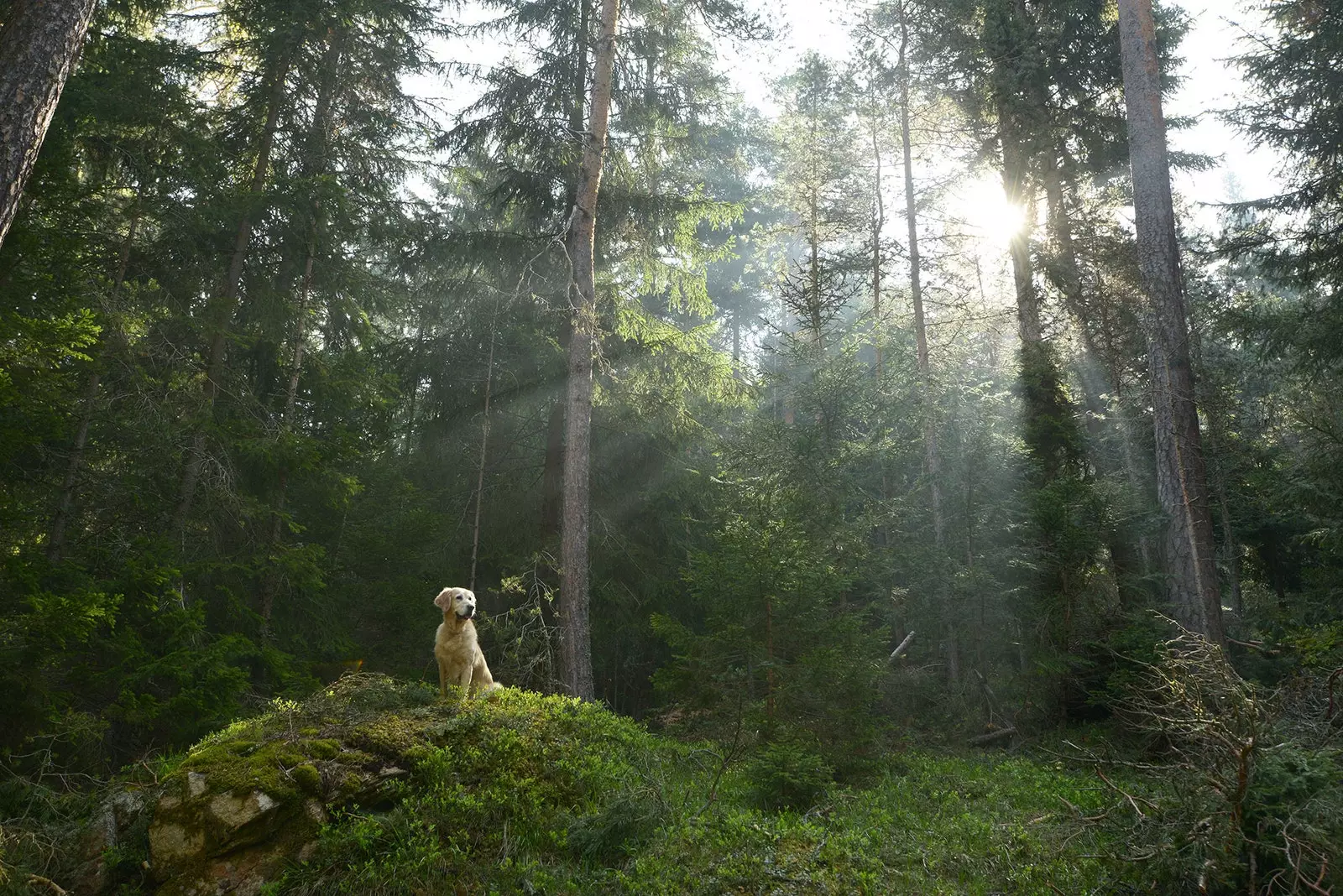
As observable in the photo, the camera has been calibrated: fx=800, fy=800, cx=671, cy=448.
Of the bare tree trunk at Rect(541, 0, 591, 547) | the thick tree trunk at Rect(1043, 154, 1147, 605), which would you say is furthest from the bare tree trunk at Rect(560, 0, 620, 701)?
the thick tree trunk at Rect(1043, 154, 1147, 605)

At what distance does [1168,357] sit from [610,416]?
9.02 meters

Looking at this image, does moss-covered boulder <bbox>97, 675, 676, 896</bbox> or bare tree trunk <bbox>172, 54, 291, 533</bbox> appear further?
bare tree trunk <bbox>172, 54, 291, 533</bbox>

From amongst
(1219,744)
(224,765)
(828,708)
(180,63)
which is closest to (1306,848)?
(1219,744)

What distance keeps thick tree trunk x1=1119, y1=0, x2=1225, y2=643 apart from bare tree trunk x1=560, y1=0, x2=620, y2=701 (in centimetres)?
820

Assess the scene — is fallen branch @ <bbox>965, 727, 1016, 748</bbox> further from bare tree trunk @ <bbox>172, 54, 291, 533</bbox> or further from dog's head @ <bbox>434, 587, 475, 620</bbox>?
bare tree trunk @ <bbox>172, 54, 291, 533</bbox>

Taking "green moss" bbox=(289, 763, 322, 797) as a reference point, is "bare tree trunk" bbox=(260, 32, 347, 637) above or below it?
above

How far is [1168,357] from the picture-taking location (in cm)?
1143

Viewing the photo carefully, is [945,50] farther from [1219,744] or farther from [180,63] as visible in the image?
[1219,744]

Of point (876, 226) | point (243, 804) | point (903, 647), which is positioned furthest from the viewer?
point (876, 226)

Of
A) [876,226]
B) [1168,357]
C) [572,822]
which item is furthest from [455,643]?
[876,226]

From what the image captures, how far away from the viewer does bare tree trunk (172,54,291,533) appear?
10602mm

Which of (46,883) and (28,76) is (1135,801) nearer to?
(46,883)

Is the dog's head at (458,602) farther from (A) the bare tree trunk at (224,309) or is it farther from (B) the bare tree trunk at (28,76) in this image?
(A) the bare tree trunk at (224,309)

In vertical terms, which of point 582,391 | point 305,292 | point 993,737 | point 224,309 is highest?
point 305,292
